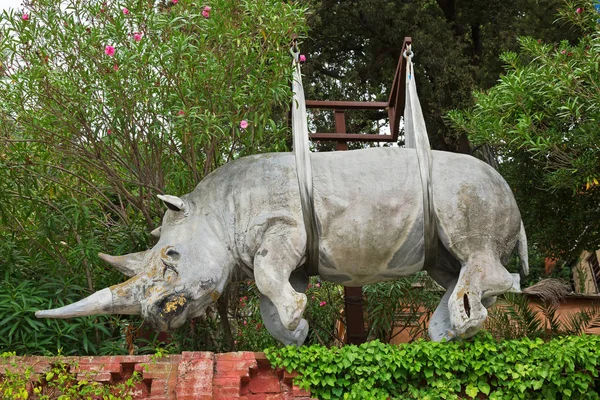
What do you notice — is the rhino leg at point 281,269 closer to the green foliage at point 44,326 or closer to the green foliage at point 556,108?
the green foliage at point 44,326

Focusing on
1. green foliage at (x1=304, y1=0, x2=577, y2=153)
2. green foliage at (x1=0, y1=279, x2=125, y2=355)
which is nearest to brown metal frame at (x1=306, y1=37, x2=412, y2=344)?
green foliage at (x1=0, y1=279, x2=125, y2=355)

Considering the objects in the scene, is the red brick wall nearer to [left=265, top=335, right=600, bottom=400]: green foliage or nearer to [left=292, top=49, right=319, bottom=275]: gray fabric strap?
[left=265, top=335, right=600, bottom=400]: green foliage

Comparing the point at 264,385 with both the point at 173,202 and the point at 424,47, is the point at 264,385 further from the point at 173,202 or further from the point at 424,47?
the point at 424,47

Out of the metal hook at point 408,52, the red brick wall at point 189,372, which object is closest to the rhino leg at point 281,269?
the red brick wall at point 189,372

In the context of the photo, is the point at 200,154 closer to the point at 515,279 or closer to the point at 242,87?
the point at 242,87

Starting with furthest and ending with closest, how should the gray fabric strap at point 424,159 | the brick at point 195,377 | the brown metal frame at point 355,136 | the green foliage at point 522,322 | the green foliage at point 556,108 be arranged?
the green foliage at point 522,322 < the brown metal frame at point 355,136 < the green foliage at point 556,108 < the gray fabric strap at point 424,159 < the brick at point 195,377

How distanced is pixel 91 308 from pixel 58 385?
519 millimetres

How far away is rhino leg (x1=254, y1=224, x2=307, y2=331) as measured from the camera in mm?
4777

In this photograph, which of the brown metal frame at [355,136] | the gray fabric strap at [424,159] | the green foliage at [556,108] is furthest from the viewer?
the brown metal frame at [355,136]

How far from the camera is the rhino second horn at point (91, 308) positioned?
4.77 metres

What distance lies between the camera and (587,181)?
22.3 feet

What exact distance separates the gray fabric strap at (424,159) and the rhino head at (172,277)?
1.39 m

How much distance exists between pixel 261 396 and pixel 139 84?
95.7 inches

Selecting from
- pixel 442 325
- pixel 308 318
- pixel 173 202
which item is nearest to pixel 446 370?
pixel 442 325
